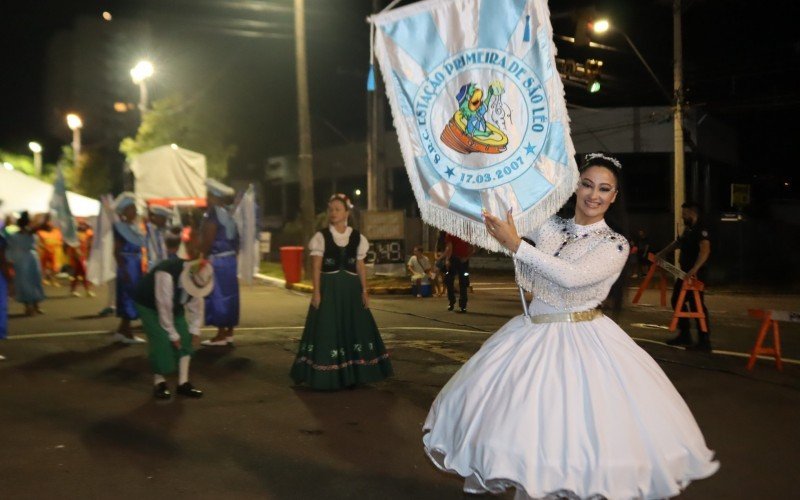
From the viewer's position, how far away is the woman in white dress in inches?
120

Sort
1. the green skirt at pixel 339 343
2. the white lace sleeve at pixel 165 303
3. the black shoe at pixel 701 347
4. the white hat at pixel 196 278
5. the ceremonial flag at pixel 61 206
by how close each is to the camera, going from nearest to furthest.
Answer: the white lace sleeve at pixel 165 303 → the white hat at pixel 196 278 → the green skirt at pixel 339 343 → the black shoe at pixel 701 347 → the ceremonial flag at pixel 61 206

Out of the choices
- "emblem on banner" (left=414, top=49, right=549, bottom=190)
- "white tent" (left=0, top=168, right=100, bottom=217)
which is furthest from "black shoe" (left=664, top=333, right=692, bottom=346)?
"white tent" (left=0, top=168, right=100, bottom=217)

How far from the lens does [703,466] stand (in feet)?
10.5

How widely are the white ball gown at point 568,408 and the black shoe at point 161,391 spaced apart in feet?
14.7

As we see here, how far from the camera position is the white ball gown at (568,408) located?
304cm

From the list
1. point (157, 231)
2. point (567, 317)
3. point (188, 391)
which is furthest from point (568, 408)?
point (157, 231)

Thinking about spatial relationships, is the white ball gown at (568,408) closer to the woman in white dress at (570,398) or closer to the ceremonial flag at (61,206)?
the woman in white dress at (570,398)

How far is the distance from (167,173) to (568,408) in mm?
23793

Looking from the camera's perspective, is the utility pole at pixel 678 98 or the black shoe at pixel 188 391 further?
the utility pole at pixel 678 98

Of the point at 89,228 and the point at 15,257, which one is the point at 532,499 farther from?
the point at 89,228

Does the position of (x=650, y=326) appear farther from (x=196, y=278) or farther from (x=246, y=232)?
(x=196, y=278)

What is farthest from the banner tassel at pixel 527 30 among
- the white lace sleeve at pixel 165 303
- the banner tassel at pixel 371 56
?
the white lace sleeve at pixel 165 303

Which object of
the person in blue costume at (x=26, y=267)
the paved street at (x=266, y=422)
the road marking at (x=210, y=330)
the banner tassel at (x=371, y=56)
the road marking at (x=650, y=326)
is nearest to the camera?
the banner tassel at (x=371, y=56)

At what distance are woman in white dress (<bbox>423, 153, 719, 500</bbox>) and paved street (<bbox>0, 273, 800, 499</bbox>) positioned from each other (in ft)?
3.23
